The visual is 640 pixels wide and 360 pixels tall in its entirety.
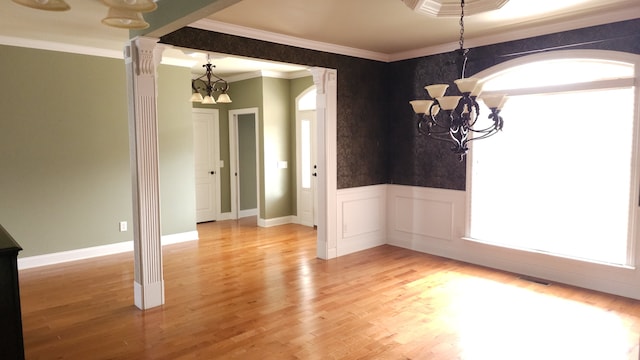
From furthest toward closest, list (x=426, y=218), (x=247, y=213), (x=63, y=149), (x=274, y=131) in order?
(x=247, y=213), (x=274, y=131), (x=426, y=218), (x=63, y=149)

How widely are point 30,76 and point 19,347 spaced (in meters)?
3.99

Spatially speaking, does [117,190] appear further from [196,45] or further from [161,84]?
[196,45]

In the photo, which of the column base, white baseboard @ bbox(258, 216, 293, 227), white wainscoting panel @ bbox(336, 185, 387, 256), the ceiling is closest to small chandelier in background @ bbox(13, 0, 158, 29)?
the ceiling

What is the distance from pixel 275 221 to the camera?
315 inches

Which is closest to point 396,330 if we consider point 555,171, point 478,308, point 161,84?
point 478,308

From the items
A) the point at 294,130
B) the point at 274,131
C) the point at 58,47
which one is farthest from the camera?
the point at 294,130

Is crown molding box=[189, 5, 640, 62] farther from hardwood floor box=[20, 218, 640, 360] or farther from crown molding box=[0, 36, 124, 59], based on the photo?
hardwood floor box=[20, 218, 640, 360]

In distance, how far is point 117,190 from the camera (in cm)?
598

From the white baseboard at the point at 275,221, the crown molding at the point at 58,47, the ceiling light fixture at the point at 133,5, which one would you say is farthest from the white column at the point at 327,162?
the ceiling light fixture at the point at 133,5

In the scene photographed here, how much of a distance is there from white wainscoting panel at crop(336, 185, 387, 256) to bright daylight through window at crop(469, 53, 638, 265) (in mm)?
1351

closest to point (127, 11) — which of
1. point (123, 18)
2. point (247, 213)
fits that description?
point (123, 18)

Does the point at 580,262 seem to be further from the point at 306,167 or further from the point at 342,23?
the point at 306,167

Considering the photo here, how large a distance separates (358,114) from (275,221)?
2951mm

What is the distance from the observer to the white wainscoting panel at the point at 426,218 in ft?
18.5
